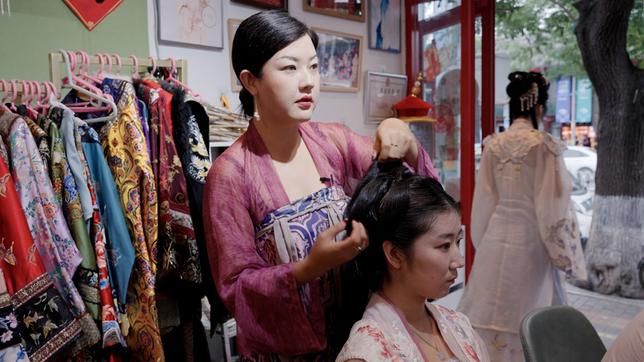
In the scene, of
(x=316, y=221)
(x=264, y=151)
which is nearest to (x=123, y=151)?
(x=264, y=151)

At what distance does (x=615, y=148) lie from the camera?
3299mm

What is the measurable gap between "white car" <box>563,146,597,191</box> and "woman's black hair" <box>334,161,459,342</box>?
252 cm

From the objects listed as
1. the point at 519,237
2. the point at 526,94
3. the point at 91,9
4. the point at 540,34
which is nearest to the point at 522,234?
the point at 519,237

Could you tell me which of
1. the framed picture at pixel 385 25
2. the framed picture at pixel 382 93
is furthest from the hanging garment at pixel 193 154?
the framed picture at pixel 385 25

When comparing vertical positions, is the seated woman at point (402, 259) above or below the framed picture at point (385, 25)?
below

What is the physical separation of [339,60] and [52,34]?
144 centimetres

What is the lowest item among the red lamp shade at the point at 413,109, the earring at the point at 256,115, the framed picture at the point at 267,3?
the earring at the point at 256,115

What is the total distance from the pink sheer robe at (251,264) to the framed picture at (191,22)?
1168mm

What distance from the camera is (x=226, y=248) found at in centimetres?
102

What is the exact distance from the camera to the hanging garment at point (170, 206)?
1.50 meters

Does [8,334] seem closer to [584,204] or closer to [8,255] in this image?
[8,255]

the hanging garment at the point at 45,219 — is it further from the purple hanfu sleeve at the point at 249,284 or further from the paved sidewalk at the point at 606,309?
the paved sidewalk at the point at 606,309

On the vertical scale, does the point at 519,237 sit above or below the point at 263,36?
below

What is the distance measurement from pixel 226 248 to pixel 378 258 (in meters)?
0.32
